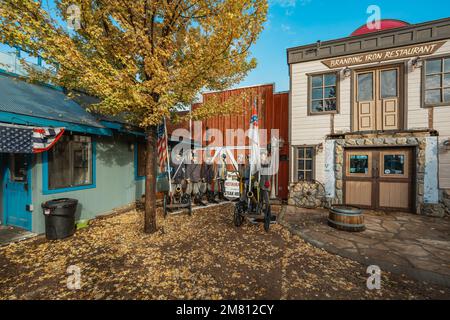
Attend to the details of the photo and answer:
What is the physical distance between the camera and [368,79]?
7.68 metres

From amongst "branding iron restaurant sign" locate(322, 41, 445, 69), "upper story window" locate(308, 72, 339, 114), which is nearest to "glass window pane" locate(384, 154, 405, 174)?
"upper story window" locate(308, 72, 339, 114)

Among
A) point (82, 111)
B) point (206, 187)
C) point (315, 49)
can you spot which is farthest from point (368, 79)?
point (82, 111)

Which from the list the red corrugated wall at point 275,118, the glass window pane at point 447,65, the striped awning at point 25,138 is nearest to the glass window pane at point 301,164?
the red corrugated wall at point 275,118

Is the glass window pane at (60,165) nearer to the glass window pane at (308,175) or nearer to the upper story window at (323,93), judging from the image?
the glass window pane at (308,175)

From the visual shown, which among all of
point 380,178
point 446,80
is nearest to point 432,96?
point 446,80

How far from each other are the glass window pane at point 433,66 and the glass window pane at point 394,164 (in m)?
3.18

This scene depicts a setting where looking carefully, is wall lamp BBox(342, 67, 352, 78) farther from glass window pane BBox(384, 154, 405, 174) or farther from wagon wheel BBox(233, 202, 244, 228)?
wagon wheel BBox(233, 202, 244, 228)

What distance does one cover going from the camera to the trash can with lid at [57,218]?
4.63 m

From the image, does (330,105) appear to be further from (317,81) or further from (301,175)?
(301,175)

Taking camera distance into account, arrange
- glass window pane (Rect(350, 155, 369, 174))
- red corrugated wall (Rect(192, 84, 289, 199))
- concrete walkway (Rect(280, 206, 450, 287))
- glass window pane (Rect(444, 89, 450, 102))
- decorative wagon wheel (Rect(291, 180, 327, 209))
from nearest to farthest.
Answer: concrete walkway (Rect(280, 206, 450, 287)) < glass window pane (Rect(444, 89, 450, 102)) < glass window pane (Rect(350, 155, 369, 174)) < decorative wagon wheel (Rect(291, 180, 327, 209)) < red corrugated wall (Rect(192, 84, 289, 199))

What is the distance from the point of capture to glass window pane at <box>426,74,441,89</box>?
6.77m

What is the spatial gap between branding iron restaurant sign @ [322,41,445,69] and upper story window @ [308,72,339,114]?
1.53 ft

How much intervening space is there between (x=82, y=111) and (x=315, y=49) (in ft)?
30.9

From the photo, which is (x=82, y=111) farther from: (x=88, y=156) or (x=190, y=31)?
(x=190, y=31)
